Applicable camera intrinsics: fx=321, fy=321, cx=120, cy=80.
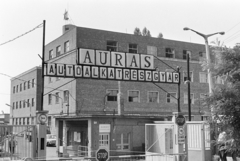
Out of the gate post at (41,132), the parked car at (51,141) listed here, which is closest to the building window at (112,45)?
the parked car at (51,141)

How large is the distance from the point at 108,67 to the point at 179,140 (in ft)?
21.1

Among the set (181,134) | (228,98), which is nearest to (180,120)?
(181,134)

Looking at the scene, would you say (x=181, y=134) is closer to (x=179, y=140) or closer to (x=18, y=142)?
(x=179, y=140)

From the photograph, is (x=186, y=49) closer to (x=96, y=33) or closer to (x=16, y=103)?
(x=96, y=33)

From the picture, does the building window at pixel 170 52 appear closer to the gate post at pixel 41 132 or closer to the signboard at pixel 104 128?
the signboard at pixel 104 128

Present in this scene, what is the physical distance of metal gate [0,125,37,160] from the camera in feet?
45.8

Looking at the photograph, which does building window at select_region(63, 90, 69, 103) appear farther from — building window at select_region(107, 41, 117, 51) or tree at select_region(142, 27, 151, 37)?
tree at select_region(142, 27, 151, 37)

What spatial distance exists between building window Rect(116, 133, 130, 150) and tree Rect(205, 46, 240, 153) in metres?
19.3

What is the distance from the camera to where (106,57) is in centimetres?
1852

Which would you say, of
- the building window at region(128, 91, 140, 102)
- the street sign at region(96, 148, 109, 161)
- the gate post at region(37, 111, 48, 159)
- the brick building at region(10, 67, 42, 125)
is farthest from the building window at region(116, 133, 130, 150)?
the brick building at region(10, 67, 42, 125)

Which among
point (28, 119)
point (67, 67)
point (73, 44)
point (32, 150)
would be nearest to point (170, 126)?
point (67, 67)

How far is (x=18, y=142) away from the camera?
1483 centimetres

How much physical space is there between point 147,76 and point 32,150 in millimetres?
8575

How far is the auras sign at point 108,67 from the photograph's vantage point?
17719 mm
